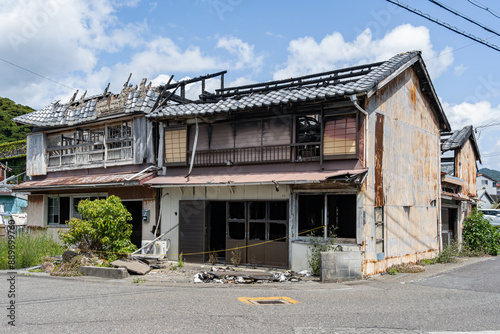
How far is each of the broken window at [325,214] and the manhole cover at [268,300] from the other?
4.24m

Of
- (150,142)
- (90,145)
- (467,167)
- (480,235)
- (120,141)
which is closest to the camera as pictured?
(150,142)

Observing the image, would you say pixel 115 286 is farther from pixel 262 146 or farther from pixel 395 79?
pixel 395 79

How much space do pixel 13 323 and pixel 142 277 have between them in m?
6.20

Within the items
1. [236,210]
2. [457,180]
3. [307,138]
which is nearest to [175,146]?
[236,210]

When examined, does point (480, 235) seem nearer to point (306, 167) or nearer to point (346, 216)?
point (346, 216)

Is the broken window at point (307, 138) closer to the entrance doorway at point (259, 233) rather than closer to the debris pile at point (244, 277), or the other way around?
the entrance doorway at point (259, 233)

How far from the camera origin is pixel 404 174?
16.1 meters

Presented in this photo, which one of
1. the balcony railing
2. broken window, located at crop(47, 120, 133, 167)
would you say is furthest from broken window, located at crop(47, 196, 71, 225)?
the balcony railing

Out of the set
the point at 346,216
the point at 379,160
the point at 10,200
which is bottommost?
the point at 346,216

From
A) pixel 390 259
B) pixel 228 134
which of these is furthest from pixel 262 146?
pixel 390 259

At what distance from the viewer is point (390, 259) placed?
1482 centimetres

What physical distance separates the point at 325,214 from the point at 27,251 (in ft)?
35.4

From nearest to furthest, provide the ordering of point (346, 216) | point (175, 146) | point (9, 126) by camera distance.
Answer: point (175, 146) < point (346, 216) < point (9, 126)

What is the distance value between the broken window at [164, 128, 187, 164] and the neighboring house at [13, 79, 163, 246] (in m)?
0.80
